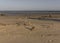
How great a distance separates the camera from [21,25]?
22.4 inches

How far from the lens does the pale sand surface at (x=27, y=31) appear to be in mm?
482

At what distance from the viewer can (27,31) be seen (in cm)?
53

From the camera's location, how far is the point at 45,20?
610mm

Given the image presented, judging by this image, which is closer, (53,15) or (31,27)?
(31,27)

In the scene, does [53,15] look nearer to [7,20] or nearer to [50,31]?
[50,31]

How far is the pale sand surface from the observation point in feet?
1.58

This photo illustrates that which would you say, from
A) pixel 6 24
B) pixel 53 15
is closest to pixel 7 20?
pixel 6 24

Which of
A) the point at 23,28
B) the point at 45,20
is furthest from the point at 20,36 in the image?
the point at 45,20

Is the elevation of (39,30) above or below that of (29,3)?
below

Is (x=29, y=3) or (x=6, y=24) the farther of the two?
(x=29, y=3)

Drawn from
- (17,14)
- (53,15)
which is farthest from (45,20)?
(17,14)

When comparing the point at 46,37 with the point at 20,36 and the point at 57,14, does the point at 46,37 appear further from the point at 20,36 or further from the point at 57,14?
the point at 57,14

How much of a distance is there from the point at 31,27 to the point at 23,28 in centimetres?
4

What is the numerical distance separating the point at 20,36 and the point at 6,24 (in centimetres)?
12
